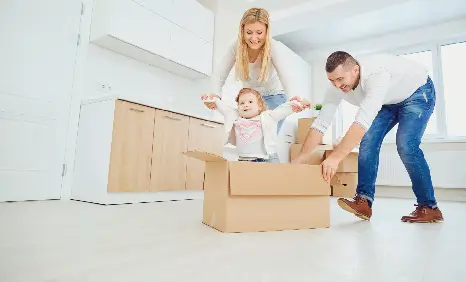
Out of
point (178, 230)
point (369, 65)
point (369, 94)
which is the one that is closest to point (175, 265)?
point (178, 230)

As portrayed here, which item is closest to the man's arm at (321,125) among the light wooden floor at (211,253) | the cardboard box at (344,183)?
the light wooden floor at (211,253)

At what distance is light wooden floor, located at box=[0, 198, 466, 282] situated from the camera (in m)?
0.69

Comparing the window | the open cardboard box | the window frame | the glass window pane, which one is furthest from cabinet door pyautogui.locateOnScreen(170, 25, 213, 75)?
the glass window pane

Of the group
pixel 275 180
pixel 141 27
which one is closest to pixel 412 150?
pixel 275 180

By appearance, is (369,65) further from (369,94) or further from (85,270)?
(85,270)

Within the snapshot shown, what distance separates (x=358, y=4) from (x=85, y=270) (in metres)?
4.31

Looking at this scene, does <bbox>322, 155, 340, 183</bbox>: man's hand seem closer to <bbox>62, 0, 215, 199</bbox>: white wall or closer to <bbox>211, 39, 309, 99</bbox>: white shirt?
<bbox>211, 39, 309, 99</bbox>: white shirt

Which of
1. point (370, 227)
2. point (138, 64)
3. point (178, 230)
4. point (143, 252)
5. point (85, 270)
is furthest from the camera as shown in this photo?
point (138, 64)

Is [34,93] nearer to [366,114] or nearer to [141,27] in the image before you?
[141,27]

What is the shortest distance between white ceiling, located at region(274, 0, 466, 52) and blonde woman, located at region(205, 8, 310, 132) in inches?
114

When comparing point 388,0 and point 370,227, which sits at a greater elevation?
point 388,0

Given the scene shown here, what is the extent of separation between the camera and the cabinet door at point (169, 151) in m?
2.47

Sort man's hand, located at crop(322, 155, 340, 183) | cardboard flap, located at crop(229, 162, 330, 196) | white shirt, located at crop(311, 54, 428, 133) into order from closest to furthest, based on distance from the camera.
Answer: cardboard flap, located at crop(229, 162, 330, 196)
man's hand, located at crop(322, 155, 340, 183)
white shirt, located at crop(311, 54, 428, 133)

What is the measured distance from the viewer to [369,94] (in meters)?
1.49
